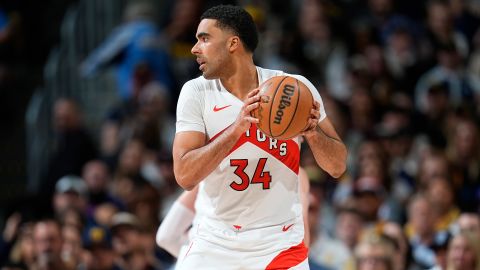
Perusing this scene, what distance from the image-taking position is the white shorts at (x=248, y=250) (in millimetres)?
6504

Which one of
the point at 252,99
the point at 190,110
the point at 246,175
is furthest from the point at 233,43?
the point at 246,175

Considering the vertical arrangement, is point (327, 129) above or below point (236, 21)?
below

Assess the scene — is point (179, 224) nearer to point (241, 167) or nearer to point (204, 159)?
point (241, 167)

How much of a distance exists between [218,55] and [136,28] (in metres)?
8.37

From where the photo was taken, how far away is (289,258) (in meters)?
6.55

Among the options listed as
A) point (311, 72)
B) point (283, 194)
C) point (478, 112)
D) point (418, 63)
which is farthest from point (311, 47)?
point (283, 194)

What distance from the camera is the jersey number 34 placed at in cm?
650

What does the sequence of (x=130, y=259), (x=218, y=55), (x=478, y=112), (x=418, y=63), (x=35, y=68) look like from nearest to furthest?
(x=218, y=55)
(x=130, y=259)
(x=478, y=112)
(x=418, y=63)
(x=35, y=68)

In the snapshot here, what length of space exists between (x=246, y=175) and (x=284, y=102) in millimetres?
636

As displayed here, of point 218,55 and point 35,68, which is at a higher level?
point 218,55

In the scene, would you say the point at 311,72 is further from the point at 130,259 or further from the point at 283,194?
the point at 283,194

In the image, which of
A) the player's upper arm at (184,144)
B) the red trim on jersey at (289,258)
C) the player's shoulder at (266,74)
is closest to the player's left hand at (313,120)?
the player's shoulder at (266,74)

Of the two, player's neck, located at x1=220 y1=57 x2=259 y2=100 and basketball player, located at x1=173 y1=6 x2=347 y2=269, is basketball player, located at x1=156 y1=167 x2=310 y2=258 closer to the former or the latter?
basketball player, located at x1=173 y1=6 x2=347 y2=269

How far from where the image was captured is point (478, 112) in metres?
13.2
